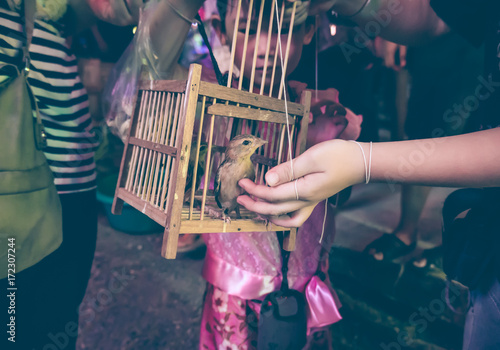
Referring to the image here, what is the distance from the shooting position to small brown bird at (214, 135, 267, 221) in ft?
3.03

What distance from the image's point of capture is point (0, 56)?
106 cm

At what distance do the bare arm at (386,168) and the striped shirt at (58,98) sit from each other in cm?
86

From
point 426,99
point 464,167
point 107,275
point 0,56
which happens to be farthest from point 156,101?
point 107,275

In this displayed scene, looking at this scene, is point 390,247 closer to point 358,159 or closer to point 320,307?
point 320,307

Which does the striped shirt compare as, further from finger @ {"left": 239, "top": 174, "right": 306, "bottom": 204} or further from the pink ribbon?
the pink ribbon

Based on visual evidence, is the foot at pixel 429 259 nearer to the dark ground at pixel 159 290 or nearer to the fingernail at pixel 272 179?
the dark ground at pixel 159 290

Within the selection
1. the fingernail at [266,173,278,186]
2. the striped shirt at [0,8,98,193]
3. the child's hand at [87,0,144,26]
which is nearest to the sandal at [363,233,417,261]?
the fingernail at [266,173,278,186]

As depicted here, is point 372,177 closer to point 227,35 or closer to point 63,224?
point 227,35

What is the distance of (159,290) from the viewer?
2.73 m

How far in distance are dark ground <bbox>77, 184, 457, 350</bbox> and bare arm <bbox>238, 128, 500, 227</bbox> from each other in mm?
1590

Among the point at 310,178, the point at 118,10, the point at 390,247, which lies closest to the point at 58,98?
the point at 118,10

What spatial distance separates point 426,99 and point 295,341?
6.17 feet

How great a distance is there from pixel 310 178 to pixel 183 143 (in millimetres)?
377

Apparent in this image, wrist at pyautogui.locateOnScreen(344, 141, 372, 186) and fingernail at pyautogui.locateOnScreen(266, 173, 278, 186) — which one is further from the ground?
wrist at pyautogui.locateOnScreen(344, 141, 372, 186)
